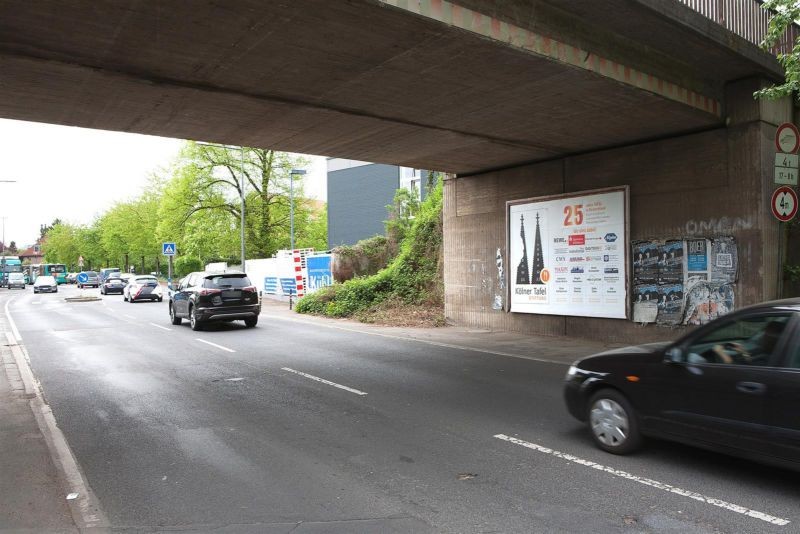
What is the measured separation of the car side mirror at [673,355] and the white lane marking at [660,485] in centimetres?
99

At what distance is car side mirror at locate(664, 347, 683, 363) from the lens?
4.97m

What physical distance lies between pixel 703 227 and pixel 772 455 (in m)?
8.06

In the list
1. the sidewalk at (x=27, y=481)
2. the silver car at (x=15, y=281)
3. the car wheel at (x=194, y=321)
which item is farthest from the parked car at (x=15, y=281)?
the sidewalk at (x=27, y=481)

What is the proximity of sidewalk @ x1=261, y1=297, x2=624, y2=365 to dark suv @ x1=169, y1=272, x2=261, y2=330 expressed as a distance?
2.39 metres

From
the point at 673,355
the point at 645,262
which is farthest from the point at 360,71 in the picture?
the point at 645,262

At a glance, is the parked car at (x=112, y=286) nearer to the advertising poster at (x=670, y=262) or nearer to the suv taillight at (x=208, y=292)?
the suv taillight at (x=208, y=292)

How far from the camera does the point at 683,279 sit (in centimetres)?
1178

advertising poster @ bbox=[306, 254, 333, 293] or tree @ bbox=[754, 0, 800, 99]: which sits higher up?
tree @ bbox=[754, 0, 800, 99]

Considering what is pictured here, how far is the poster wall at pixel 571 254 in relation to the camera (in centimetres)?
1297

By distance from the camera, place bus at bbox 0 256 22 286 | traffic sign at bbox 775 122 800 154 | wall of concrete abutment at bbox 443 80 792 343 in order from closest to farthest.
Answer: traffic sign at bbox 775 122 800 154
wall of concrete abutment at bbox 443 80 792 343
bus at bbox 0 256 22 286

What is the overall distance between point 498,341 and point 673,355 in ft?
29.4

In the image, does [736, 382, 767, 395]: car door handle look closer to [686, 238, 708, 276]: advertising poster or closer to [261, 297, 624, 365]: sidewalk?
[261, 297, 624, 365]: sidewalk

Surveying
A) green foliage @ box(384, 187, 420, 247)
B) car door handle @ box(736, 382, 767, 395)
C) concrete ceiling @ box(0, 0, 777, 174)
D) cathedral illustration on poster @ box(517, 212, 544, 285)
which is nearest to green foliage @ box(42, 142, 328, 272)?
green foliage @ box(384, 187, 420, 247)

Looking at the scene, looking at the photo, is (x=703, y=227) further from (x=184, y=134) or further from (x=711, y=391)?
(x=184, y=134)
